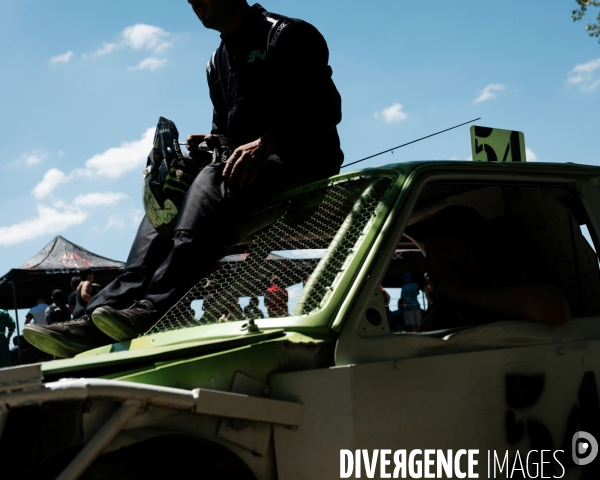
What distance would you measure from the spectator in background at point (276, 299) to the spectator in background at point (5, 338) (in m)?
5.82

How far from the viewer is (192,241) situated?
10.4 feet

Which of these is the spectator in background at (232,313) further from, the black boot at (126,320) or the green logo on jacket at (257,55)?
the green logo on jacket at (257,55)

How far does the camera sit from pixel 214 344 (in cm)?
226

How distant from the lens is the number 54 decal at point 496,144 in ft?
19.9

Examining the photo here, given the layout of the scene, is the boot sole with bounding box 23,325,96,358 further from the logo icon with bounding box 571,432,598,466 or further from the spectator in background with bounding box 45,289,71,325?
the spectator in background with bounding box 45,289,71,325

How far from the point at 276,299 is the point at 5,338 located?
22.7 ft

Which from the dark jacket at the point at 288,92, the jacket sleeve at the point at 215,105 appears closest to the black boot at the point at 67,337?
the dark jacket at the point at 288,92

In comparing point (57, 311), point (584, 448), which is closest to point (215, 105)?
point (584, 448)

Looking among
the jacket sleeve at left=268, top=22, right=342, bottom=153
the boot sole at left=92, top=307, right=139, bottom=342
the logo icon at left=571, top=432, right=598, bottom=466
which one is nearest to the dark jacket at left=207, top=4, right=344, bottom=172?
the jacket sleeve at left=268, top=22, right=342, bottom=153

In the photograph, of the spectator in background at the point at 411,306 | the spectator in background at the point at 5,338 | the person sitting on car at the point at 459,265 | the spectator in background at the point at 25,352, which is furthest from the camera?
the spectator in background at the point at 25,352

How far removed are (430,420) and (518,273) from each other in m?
1.20

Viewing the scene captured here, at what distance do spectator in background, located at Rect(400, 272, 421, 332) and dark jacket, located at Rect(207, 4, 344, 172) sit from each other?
1.11 m

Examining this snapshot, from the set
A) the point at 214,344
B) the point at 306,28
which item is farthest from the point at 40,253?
the point at 214,344

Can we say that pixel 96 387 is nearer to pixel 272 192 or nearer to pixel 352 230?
pixel 352 230
